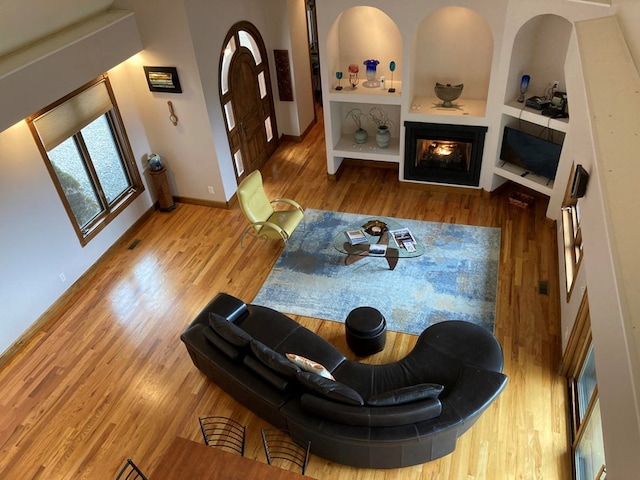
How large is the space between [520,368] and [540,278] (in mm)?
1498

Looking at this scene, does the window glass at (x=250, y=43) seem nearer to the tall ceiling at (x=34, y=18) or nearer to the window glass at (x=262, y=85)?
the window glass at (x=262, y=85)

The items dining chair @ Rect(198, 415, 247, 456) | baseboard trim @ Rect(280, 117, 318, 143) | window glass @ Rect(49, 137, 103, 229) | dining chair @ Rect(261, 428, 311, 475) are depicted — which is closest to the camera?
dining chair @ Rect(261, 428, 311, 475)

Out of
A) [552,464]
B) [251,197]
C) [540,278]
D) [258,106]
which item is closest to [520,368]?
[552,464]

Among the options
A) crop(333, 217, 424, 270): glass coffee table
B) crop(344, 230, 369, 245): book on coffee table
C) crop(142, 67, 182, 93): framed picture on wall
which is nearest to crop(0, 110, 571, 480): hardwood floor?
crop(333, 217, 424, 270): glass coffee table

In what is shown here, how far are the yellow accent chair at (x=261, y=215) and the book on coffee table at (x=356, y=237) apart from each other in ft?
2.92

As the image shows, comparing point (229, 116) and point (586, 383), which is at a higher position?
point (229, 116)

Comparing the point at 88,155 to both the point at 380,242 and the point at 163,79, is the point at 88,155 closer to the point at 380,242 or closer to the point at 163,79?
the point at 163,79

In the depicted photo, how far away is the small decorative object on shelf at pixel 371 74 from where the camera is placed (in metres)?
7.55

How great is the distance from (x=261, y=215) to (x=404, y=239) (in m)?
2.05

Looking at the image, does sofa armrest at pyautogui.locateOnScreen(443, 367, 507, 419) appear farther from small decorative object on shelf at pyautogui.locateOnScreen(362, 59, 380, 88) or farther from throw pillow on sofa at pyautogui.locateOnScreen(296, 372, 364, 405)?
small decorative object on shelf at pyautogui.locateOnScreen(362, 59, 380, 88)

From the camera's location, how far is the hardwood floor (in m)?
4.62

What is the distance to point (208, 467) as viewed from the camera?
3691mm

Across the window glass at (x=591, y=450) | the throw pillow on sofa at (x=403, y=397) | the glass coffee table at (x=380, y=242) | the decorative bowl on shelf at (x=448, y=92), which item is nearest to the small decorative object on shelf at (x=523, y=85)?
the decorative bowl on shelf at (x=448, y=92)

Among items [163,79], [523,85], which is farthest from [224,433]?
[523,85]
